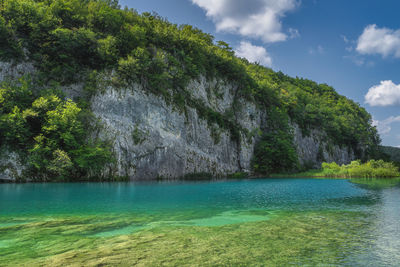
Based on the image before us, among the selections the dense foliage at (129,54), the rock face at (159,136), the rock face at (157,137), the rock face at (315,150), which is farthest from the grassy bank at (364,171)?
the rock face at (157,137)

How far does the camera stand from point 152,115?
3553cm

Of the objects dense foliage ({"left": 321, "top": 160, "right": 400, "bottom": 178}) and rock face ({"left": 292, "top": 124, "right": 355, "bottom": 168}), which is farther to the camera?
rock face ({"left": 292, "top": 124, "right": 355, "bottom": 168})

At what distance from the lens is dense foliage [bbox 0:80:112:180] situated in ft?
85.6

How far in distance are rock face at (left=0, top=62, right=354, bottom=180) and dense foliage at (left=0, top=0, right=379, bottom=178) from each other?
1.44m

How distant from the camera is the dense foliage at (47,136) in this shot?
2608 centimetres

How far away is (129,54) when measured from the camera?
36.6m

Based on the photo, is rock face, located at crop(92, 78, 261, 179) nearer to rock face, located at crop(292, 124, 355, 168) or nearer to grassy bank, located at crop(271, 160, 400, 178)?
grassy bank, located at crop(271, 160, 400, 178)

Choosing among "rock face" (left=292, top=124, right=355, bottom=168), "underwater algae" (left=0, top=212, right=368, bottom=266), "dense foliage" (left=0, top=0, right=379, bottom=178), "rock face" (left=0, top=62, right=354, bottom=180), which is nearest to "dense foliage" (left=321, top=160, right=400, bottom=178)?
"dense foliage" (left=0, top=0, right=379, bottom=178)

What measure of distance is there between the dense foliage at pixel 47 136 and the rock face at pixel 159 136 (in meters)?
1.63

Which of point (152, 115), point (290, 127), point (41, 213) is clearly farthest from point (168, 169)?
point (290, 127)

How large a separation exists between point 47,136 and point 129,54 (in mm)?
15833

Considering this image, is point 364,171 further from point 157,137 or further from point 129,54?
point 129,54

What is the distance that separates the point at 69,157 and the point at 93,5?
26150 mm

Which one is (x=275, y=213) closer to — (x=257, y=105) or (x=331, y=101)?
(x=257, y=105)
